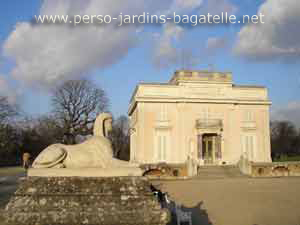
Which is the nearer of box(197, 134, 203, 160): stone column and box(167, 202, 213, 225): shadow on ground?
box(167, 202, 213, 225): shadow on ground

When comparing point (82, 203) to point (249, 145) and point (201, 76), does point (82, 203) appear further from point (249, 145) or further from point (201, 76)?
point (249, 145)

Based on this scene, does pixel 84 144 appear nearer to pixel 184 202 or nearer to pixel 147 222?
pixel 147 222

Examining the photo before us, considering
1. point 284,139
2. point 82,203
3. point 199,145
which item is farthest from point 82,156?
→ point 284,139

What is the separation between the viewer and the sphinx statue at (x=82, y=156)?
17.2 feet

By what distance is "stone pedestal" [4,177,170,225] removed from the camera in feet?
15.2

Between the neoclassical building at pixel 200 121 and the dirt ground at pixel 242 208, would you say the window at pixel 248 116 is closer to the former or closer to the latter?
the neoclassical building at pixel 200 121

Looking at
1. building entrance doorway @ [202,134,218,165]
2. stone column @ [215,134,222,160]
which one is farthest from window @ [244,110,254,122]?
building entrance doorway @ [202,134,218,165]

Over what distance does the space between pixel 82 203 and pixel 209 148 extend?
27.1 metres

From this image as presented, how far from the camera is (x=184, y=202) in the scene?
11.8m

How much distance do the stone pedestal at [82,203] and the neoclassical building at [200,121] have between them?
24413mm

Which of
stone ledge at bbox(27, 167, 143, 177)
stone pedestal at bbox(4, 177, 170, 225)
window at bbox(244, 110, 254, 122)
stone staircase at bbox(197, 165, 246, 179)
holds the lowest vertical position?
stone staircase at bbox(197, 165, 246, 179)

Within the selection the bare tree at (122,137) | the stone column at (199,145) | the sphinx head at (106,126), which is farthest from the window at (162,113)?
the sphinx head at (106,126)

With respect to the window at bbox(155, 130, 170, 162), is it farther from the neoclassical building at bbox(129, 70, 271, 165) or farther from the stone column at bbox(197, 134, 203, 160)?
the stone column at bbox(197, 134, 203, 160)

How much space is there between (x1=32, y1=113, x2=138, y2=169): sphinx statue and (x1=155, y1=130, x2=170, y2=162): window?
2432cm
